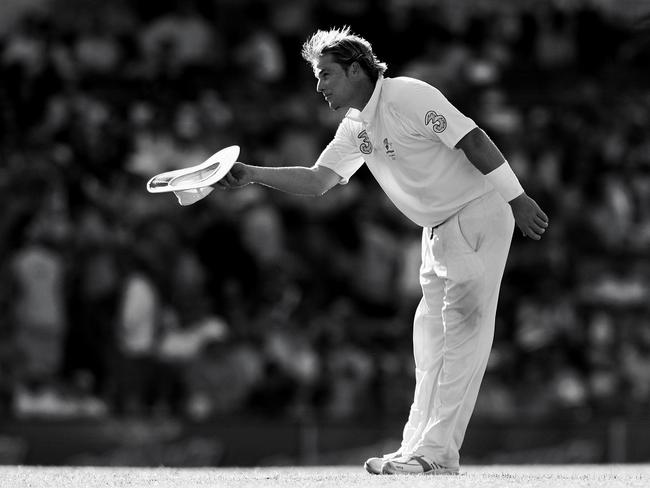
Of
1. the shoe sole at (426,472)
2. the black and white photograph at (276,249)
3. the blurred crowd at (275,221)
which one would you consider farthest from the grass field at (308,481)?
the blurred crowd at (275,221)

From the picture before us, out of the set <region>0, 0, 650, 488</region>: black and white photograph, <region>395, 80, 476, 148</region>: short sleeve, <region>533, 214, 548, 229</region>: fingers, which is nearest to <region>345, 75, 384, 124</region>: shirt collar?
<region>395, 80, 476, 148</region>: short sleeve

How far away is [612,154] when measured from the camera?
48.1ft

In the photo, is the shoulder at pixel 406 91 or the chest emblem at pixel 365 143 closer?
the shoulder at pixel 406 91

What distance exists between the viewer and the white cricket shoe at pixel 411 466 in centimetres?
598

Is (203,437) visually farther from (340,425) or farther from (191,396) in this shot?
(340,425)

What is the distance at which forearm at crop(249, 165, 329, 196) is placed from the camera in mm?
6371

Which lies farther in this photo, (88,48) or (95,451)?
(88,48)

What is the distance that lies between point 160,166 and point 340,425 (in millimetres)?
3131

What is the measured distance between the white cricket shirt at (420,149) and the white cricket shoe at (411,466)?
1.06 m

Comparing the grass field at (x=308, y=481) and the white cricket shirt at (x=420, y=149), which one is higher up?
the white cricket shirt at (x=420, y=149)

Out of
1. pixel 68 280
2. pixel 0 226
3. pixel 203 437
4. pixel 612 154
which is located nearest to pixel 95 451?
pixel 203 437

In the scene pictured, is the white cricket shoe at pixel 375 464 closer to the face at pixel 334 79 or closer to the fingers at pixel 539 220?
the fingers at pixel 539 220

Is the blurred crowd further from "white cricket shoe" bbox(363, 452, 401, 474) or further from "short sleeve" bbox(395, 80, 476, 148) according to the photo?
"short sleeve" bbox(395, 80, 476, 148)

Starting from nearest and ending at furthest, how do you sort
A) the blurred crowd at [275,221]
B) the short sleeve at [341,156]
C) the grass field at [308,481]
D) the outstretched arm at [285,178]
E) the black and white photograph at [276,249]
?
the grass field at [308,481]
the outstretched arm at [285,178]
the short sleeve at [341,156]
the black and white photograph at [276,249]
the blurred crowd at [275,221]
